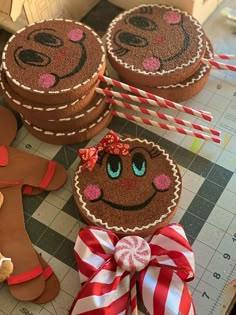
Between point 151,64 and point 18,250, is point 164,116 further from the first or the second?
point 18,250

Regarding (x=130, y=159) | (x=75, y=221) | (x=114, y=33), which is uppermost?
(x=114, y=33)

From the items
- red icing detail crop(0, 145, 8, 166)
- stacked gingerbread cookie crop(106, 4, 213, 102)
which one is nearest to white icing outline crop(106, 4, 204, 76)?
stacked gingerbread cookie crop(106, 4, 213, 102)

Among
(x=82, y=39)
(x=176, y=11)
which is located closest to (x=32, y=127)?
(x=82, y=39)

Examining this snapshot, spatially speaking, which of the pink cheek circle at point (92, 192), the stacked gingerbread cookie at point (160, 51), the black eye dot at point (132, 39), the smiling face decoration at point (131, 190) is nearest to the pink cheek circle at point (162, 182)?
the smiling face decoration at point (131, 190)

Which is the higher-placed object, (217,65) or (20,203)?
(217,65)

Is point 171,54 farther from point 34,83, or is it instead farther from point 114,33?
point 34,83

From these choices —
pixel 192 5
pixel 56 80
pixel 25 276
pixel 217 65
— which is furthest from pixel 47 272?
pixel 192 5
